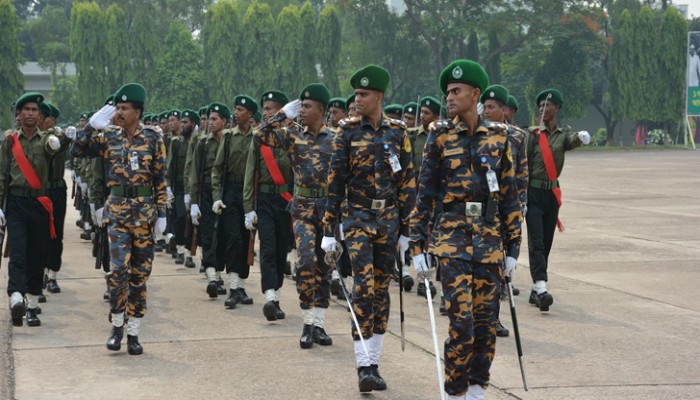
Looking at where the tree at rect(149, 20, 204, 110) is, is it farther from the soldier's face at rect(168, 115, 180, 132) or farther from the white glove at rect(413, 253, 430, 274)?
the white glove at rect(413, 253, 430, 274)

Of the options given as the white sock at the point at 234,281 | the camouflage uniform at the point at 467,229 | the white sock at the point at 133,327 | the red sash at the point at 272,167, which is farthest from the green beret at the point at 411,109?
the camouflage uniform at the point at 467,229

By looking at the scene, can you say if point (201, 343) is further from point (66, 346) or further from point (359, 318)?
point (359, 318)

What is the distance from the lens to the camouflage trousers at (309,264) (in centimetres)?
941

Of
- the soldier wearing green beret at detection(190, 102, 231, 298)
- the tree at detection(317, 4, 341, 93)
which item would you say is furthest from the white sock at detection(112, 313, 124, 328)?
the tree at detection(317, 4, 341, 93)

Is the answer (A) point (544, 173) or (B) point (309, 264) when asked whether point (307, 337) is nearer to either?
(B) point (309, 264)

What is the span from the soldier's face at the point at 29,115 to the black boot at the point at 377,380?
466cm

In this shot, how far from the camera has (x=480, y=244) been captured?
654cm

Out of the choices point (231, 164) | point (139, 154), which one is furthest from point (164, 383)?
point (231, 164)

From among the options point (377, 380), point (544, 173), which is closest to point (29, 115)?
point (377, 380)

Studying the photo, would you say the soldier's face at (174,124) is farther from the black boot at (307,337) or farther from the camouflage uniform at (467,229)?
the camouflage uniform at (467,229)

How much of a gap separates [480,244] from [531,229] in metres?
5.23

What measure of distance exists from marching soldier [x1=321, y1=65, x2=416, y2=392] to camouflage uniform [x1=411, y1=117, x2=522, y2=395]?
3.91 feet

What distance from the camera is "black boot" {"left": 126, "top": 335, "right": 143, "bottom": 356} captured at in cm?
920

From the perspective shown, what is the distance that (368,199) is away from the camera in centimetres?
792
